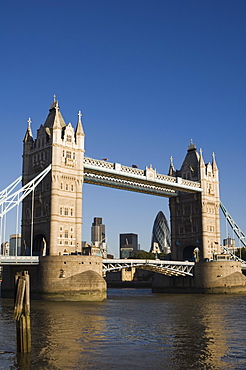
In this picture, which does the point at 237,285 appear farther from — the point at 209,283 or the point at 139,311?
the point at 139,311

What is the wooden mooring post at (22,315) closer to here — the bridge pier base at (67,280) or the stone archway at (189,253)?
the bridge pier base at (67,280)

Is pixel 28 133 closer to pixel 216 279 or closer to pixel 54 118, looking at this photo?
pixel 54 118

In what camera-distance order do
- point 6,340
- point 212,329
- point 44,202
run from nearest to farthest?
point 6,340 < point 212,329 < point 44,202

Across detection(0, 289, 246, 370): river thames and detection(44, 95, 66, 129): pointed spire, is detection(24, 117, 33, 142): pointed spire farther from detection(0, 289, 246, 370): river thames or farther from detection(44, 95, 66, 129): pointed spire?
detection(0, 289, 246, 370): river thames

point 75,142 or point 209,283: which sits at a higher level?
point 75,142

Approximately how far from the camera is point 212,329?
37750mm

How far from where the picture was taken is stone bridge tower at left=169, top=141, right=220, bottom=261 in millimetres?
102312

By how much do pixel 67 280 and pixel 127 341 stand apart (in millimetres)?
36699

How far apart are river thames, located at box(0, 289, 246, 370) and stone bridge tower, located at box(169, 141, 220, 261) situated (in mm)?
53478

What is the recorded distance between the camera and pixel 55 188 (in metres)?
75.2

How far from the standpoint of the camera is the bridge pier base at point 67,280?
66.7 m

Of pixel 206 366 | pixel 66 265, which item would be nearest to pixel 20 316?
pixel 206 366

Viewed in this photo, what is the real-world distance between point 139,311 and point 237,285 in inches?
1760

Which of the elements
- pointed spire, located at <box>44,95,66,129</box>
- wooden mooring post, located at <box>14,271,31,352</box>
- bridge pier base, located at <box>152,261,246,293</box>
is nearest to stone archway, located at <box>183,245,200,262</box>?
bridge pier base, located at <box>152,261,246,293</box>
